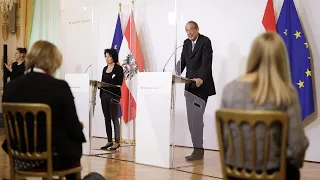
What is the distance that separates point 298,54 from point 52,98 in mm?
3435

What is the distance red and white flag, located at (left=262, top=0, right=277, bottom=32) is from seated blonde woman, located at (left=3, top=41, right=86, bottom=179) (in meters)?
3.36

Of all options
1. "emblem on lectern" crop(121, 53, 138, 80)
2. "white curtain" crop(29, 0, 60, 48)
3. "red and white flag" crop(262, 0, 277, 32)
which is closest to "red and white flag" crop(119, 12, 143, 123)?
"emblem on lectern" crop(121, 53, 138, 80)

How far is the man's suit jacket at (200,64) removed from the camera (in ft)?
15.4

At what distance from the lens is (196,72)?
188 inches

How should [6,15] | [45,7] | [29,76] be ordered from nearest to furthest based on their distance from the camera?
1. [29,76]
2. [45,7]
3. [6,15]

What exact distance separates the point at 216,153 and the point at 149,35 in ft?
7.32

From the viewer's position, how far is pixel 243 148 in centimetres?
196

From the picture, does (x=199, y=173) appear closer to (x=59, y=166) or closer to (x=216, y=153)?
(x=216, y=153)

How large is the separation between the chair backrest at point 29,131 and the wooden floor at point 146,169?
149 centimetres

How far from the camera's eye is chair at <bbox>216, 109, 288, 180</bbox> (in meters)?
1.85

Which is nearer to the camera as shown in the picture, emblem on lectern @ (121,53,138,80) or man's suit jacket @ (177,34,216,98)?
man's suit jacket @ (177,34,216,98)

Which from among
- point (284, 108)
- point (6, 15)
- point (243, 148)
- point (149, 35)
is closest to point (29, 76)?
point (243, 148)

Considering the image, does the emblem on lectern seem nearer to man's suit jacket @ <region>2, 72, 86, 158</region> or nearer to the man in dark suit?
the man in dark suit

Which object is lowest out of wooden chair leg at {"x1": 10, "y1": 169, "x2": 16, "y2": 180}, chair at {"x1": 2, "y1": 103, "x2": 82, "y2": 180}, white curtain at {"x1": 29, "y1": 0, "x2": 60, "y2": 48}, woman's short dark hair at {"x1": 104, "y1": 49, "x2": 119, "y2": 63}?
wooden chair leg at {"x1": 10, "y1": 169, "x2": 16, "y2": 180}
